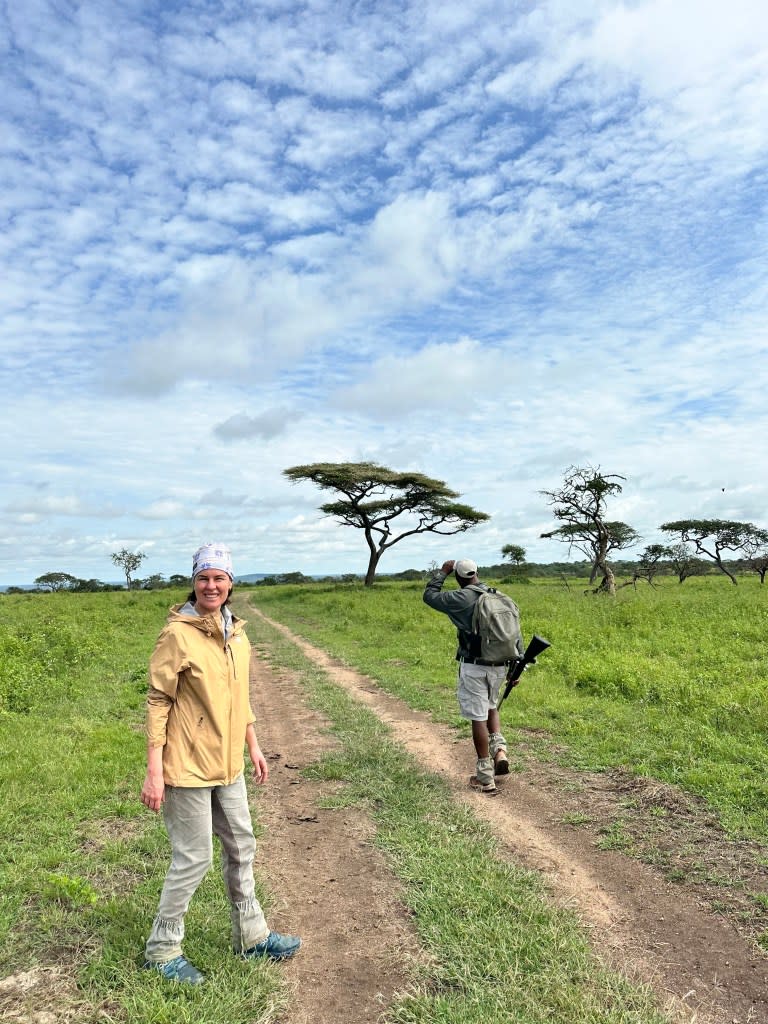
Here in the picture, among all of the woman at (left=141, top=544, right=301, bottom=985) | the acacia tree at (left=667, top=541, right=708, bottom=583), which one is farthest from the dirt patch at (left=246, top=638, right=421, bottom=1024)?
the acacia tree at (left=667, top=541, right=708, bottom=583)

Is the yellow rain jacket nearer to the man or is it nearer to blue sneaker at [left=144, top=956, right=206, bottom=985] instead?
blue sneaker at [left=144, top=956, right=206, bottom=985]

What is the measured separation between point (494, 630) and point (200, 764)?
3.46 metres

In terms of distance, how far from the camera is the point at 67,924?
3.82 metres

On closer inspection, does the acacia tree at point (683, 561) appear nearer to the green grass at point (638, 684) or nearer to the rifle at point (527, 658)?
the green grass at point (638, 684)

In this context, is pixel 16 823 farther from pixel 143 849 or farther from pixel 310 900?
pixel 310 900

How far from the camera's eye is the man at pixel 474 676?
6.28 m

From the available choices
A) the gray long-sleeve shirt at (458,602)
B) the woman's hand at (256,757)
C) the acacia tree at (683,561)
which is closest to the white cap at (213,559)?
the woman's hand at (256,757)

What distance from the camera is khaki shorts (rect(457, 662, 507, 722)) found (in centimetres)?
631

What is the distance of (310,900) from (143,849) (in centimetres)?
151

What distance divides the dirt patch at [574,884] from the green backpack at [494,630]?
1282mm

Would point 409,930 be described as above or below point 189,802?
below

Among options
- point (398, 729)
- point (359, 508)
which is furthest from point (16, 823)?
point (359, 508)

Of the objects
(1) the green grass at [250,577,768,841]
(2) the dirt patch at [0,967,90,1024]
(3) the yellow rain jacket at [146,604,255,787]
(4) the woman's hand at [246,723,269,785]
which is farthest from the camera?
(1) the green grass at [250,577,768,841]

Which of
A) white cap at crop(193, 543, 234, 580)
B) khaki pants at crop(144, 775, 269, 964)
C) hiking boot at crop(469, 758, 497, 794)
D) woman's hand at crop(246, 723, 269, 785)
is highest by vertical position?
white cap at crop(193, 543, 234, 580)
